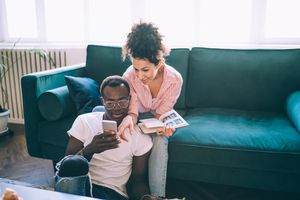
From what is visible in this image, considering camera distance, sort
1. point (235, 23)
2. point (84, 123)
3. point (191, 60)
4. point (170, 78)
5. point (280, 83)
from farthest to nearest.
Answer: point (235, 23)
point (191, 60)
point (280, 83)
point (170, 78)
point (84, 123)

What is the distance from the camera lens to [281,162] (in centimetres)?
167

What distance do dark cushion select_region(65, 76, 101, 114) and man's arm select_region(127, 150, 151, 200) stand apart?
0.62 m

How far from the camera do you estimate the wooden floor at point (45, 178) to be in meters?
2.02

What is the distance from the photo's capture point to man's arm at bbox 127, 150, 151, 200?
154cm

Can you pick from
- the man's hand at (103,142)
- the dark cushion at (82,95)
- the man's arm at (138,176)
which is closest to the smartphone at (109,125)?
the man's hand at (103,142)

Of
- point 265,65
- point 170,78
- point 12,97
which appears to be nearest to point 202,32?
point 265,65

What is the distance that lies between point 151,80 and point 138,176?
1.92 feet

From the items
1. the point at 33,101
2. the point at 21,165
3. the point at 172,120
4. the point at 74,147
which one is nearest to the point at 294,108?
the point at 172,120

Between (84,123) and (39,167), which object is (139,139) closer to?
(84,123)

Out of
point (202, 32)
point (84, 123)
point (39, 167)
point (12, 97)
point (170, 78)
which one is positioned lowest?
point (39, 167)

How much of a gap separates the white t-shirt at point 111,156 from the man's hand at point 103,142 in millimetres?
89

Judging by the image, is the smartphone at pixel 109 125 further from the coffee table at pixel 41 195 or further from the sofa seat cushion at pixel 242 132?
the sofa seat cushion at pixel 242 132

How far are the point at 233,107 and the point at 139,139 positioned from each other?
0.92 meters

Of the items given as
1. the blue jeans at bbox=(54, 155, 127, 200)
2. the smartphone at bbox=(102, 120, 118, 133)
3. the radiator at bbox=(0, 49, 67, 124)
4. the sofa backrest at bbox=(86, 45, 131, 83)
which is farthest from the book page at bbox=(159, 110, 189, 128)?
the radiator at bbox=(0, 49, 67, 124)
